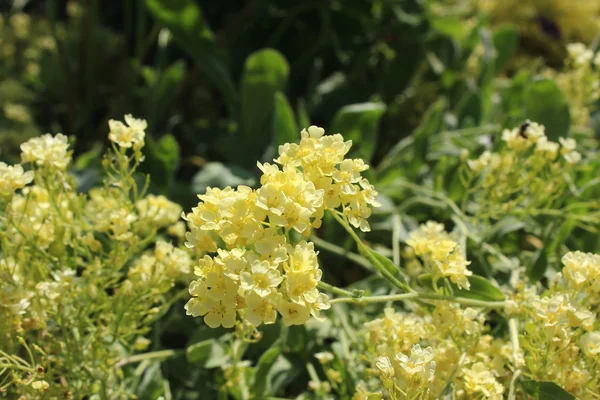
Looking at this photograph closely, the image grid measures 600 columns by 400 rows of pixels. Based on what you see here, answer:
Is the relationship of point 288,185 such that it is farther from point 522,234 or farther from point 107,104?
point 107,104

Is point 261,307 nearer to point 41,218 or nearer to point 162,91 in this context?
point 41,218

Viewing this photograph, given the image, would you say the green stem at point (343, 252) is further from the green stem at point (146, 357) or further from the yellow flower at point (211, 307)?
the yellow flower at point (211, 307)

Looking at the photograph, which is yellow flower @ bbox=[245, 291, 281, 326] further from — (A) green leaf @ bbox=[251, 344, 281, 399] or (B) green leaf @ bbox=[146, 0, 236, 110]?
(B) green leaf @ bbox=[146, 0, 236, 110]

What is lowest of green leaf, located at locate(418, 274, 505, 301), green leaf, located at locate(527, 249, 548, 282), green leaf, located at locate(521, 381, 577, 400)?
green leaf, located at locate(527, 249, 548, 282)

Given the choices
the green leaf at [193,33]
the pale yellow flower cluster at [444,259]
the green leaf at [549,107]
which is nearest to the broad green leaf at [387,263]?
the pale yellow flower cluster at [444,259]

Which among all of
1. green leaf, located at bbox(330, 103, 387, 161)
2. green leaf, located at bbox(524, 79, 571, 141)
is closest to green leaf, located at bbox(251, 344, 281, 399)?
green leaf, located at bbox(330, 103, 387, 161)

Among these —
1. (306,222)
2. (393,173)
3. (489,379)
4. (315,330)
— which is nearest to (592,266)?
(489,379)

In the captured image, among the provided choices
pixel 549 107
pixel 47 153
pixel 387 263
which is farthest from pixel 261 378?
pixel 549 107
